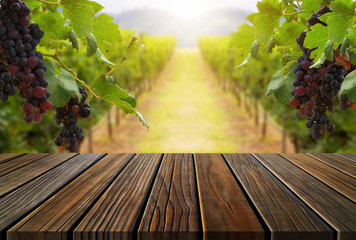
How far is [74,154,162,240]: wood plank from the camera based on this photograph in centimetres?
127

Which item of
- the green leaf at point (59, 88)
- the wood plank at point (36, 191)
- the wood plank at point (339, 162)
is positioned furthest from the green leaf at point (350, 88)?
the wood plank at point (36, 191)

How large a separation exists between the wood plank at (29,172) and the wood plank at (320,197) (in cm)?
135

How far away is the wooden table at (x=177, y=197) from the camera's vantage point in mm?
1288

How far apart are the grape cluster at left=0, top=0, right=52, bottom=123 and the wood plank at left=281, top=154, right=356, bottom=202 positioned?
1.44 m

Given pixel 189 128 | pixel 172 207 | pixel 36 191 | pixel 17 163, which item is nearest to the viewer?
pixel 172 207

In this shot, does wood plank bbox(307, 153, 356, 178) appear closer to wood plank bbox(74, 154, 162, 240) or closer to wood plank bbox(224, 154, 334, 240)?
wood plank bbox(224, 154, 334, 240)

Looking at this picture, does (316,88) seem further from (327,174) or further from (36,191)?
(36,191)

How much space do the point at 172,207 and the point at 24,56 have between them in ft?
2.72

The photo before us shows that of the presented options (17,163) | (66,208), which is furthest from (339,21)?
(17,163)

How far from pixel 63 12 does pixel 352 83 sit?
1117 mm

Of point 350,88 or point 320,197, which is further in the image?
point 320,197

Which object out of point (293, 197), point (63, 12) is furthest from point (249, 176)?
point (63, 12)

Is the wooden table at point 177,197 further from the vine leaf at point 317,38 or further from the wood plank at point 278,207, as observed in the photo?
the vine leaf at point 317,38

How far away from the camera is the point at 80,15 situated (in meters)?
1.30
